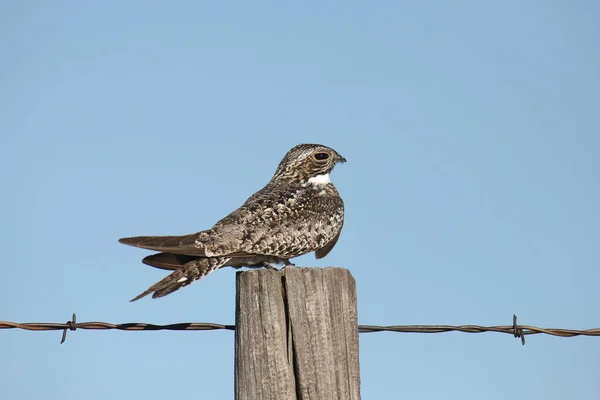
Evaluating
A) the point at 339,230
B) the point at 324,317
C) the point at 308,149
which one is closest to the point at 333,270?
the point at 324,317

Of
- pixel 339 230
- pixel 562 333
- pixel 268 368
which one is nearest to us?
pixel 268 368

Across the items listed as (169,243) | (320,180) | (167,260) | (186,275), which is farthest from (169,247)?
(320,180)

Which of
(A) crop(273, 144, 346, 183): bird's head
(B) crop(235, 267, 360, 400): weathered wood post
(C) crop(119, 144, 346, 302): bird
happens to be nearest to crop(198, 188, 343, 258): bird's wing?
(C) crop(119, 144, 346, 302): bird

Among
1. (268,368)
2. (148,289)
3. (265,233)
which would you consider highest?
(265,233)

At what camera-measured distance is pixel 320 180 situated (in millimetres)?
8492

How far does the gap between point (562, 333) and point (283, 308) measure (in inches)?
90.0

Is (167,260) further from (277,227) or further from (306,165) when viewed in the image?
(306,165)

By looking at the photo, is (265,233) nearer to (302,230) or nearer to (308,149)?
(302,230)

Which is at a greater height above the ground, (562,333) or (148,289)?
(148,289)

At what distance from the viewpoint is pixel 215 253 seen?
6277 millimetres

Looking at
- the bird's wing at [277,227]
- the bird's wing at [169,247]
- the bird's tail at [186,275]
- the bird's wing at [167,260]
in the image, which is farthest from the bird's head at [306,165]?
the bird's wing at [167,260]

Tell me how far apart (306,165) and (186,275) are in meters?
2.81

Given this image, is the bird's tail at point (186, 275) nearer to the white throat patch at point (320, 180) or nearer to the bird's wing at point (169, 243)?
the bird's wing at point (169, 243)

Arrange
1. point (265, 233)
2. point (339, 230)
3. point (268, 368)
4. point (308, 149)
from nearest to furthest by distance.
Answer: point (268, 368) → point (265, 233) → point (339, 230) → point (308, 149)
